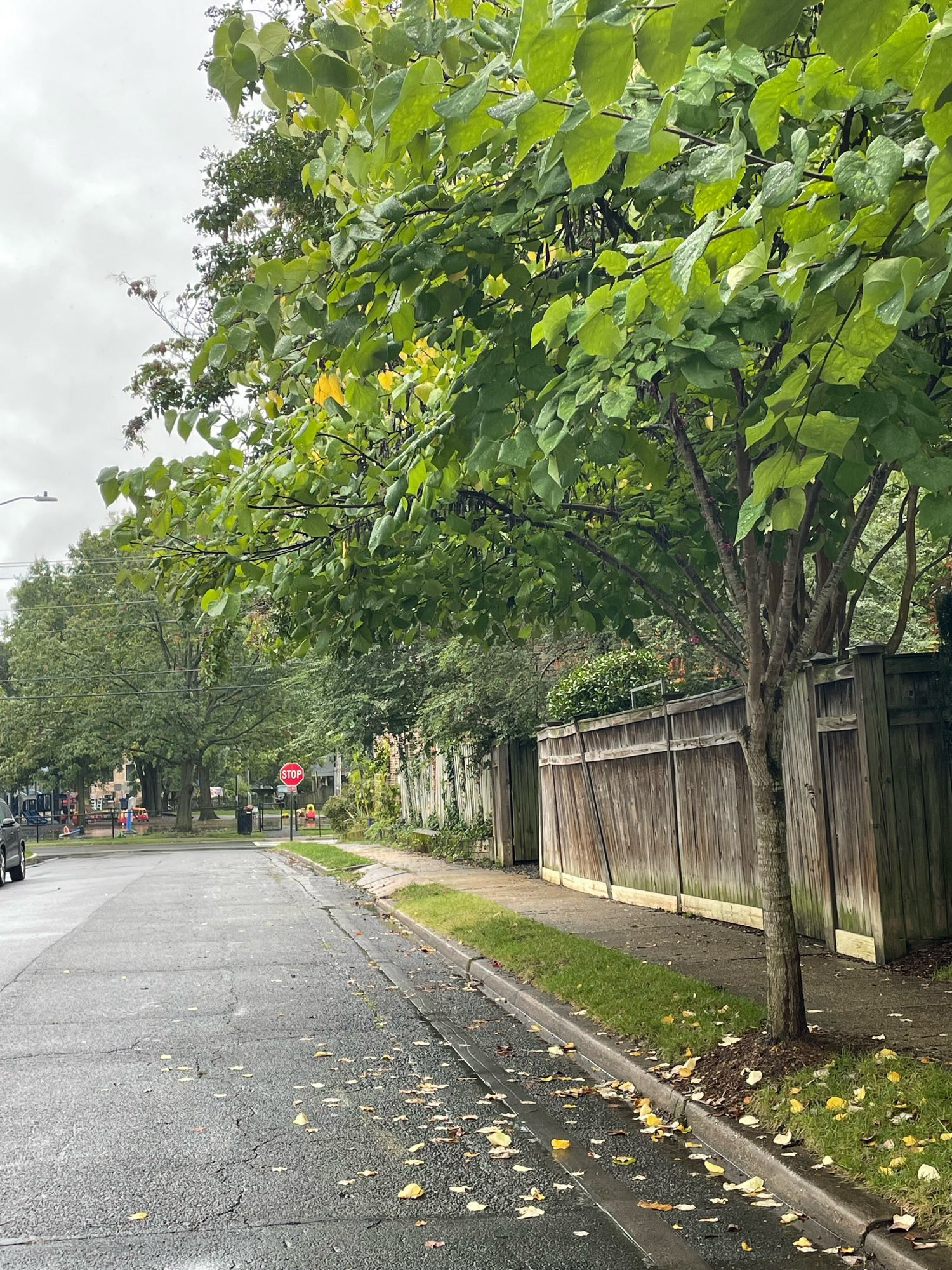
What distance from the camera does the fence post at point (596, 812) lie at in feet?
47.1

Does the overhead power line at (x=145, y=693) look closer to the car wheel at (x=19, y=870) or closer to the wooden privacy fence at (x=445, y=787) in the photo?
the wooden privacy fence at (x=445, y=787)

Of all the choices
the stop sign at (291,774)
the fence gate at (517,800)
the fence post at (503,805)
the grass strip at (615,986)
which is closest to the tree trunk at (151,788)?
the stop sign at (291,774)

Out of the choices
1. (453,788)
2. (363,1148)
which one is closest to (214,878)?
(453,788)

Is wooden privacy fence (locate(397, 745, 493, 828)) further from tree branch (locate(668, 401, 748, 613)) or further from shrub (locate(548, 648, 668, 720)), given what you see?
tree branch (locate(668, 401, 748, 613))

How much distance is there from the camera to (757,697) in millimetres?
6574

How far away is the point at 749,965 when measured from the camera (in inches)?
349

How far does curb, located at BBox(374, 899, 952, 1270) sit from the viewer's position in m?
4.01

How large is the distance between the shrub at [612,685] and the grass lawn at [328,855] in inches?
356

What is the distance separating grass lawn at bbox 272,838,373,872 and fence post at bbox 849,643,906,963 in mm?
16240

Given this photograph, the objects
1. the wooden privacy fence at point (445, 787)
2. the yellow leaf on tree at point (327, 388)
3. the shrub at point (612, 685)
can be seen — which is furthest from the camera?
the wooden privacy fence at point (445, 787)

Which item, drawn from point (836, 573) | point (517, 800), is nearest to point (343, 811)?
point (517, 800)

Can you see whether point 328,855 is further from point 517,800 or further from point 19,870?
point 517,800

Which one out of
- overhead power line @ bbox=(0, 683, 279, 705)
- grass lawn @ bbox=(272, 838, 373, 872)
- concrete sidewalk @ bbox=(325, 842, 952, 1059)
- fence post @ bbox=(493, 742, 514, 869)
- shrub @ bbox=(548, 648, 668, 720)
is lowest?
grass lawn @ bbox=(272, 838, 373, 872)

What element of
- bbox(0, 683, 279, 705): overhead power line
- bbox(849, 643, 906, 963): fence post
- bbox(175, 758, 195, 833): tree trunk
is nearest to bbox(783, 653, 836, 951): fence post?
bbox(849, 643, 906, 963): fence post
